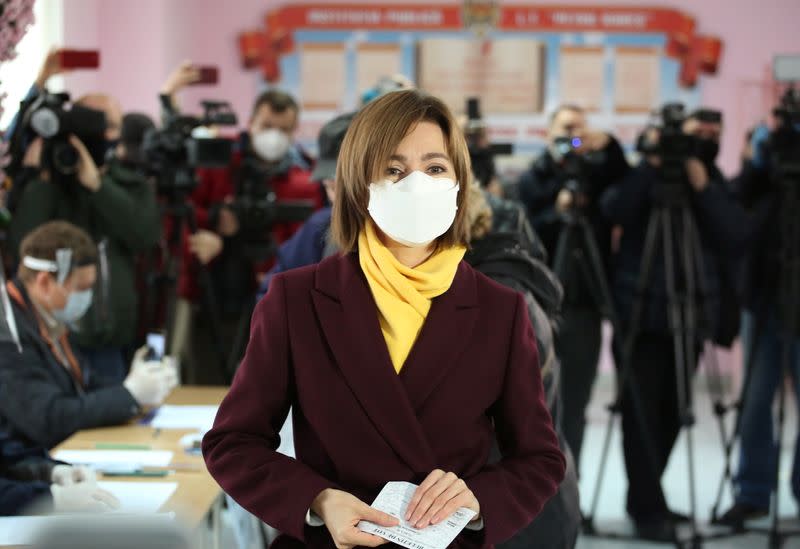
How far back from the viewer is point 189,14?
6.64m

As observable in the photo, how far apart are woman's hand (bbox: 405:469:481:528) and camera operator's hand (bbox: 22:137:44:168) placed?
2382 mm

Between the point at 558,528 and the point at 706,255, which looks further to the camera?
the point at 706,255

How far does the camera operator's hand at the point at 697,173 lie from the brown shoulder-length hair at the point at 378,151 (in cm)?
222

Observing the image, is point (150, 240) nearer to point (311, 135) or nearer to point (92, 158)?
point (92, 158)

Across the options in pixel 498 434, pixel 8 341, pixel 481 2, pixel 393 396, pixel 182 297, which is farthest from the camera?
pixel 481 2

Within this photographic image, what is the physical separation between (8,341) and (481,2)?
4876mm

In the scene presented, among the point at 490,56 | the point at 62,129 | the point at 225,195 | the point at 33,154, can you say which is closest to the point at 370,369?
the point at 62,129

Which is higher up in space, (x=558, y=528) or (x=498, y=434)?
(x=498, y=434)

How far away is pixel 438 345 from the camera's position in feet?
4.67

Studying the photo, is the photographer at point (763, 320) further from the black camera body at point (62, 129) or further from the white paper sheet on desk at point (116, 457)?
the black camera body at point (62, 129)

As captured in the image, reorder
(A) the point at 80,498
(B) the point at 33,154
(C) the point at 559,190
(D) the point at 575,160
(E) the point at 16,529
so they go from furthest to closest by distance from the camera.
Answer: (C) the point at 559,190, (D) the point at 575,160, (B) the point at 33,154, (A) the point at 80,498, (E) the point at 16,529

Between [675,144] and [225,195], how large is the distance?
5.89 ft

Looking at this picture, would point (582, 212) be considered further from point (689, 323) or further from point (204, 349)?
point (204, 349)

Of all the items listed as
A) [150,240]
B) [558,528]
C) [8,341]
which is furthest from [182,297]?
[558,528]
